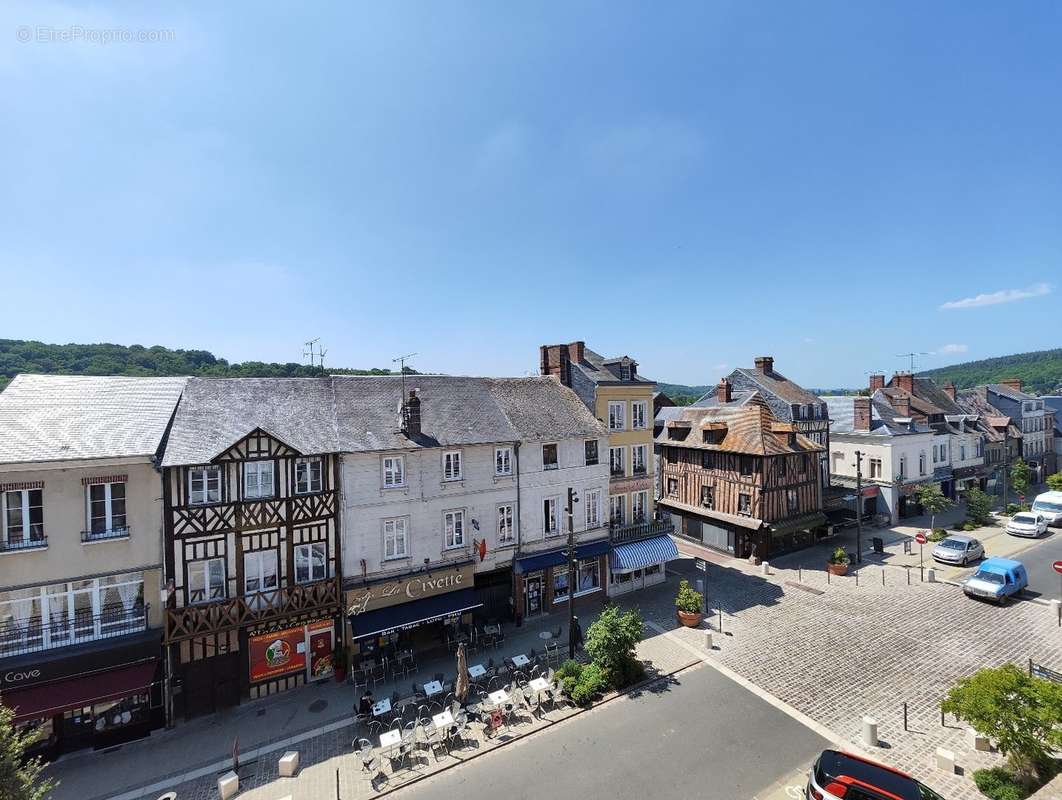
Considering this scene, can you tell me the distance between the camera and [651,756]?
13359 millimetres

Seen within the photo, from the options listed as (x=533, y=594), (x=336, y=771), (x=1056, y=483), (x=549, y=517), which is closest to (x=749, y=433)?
(x=549, y=517)

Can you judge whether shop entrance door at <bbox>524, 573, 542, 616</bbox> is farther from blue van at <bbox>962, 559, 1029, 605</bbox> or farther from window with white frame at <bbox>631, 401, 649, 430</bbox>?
blue van at <bbox>962, 559, 1029, 605</bbox>

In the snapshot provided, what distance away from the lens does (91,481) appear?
14.2 m

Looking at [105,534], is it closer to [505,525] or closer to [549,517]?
[505,525]

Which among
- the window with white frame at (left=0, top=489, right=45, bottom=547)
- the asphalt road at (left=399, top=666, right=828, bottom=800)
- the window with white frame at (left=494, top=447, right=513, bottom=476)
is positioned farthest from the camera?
the window with white frame at (left=494, top=447, right=513, bottom=476)

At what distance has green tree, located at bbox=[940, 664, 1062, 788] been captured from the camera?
35.4 feet

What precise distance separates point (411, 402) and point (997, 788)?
20.5 m

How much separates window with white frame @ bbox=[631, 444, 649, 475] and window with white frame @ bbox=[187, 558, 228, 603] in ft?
62.5

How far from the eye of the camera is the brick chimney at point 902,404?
38062 mm

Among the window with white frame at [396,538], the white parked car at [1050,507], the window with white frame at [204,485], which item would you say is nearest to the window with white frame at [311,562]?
the window with white frame at [396,538]

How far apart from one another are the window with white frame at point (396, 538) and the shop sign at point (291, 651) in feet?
10.7

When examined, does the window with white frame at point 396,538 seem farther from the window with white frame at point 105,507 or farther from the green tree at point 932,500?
the green tree at point 932,500

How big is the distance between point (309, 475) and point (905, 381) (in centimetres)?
5079

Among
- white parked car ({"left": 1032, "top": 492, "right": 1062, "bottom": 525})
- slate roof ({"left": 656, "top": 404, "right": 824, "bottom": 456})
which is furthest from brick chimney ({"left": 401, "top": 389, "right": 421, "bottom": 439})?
white parked car ({"left": 1032, "top": 492, "right": 1062, "bottom": 525})
